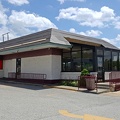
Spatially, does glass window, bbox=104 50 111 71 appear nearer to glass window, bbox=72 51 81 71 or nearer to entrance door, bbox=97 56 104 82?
entrance door, bbox=97 56 104 82

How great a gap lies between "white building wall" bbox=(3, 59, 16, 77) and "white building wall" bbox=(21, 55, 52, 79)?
7.85 feet

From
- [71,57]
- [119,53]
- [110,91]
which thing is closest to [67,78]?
[71,57]

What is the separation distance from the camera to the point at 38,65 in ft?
75.7

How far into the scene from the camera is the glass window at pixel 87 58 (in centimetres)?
2142

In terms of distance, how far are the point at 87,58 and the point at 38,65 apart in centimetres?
519

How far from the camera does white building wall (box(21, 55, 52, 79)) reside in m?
21.5

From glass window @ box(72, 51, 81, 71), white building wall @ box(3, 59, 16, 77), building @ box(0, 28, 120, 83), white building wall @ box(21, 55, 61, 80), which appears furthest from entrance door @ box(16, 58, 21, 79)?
glass window @ box(72, 51, 81, 71)

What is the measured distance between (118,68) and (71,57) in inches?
254

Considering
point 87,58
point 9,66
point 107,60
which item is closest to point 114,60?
point 107,60

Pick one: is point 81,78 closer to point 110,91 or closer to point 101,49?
point 110,91

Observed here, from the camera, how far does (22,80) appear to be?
2495cm

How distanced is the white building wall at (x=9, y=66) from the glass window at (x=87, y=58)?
9.96 m

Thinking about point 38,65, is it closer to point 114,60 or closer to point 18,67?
point 18,67

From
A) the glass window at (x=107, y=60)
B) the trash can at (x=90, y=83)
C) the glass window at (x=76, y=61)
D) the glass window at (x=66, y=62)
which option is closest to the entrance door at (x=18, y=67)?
the glass window at (x=66, y=62)
